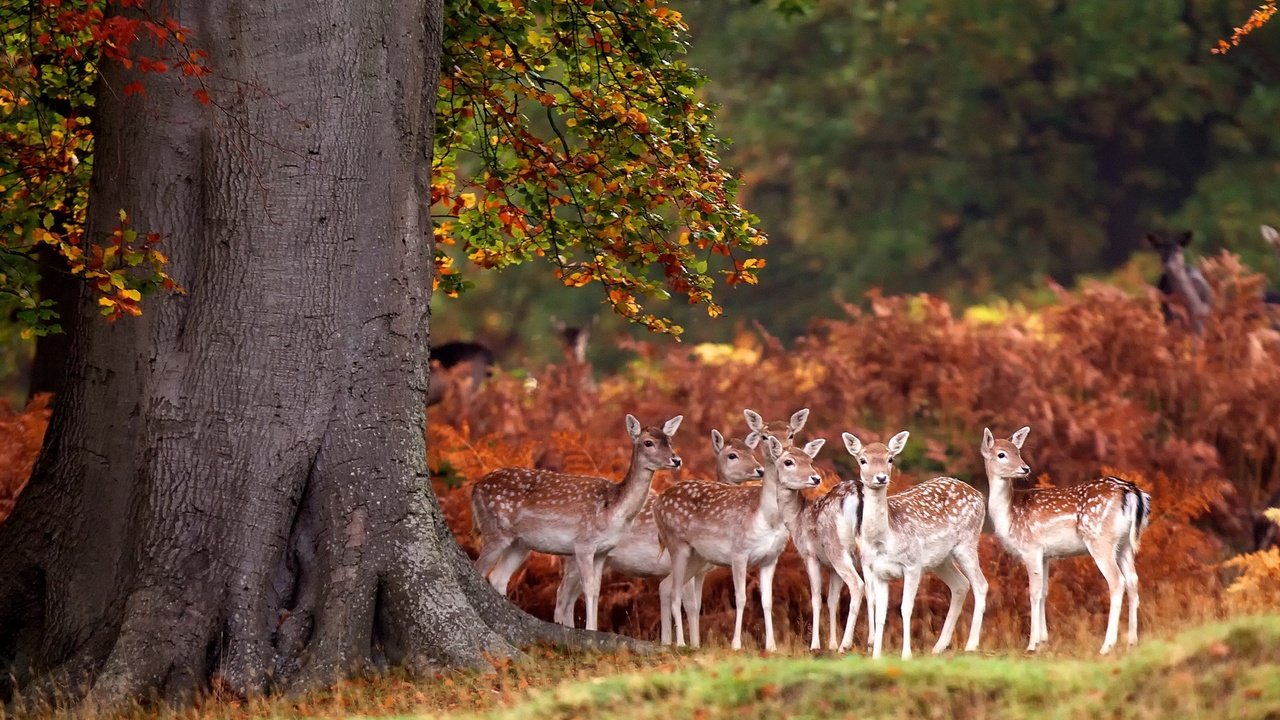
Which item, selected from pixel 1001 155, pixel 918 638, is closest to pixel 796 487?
pixel 918 638

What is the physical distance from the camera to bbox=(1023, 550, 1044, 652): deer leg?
912cm

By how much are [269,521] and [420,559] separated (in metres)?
0.81

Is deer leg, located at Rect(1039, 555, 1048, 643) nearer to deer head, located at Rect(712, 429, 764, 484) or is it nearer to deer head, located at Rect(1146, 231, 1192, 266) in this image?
deer head, located at Rect(712, 429, 764, 484)

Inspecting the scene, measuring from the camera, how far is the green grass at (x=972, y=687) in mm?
6512

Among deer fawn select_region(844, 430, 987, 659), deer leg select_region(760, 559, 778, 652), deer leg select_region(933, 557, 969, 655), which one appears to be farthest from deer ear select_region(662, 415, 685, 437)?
deer leg select_region(933, 557, 969, 655)

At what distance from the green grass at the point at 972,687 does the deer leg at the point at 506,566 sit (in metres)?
3.41

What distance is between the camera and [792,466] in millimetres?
9766

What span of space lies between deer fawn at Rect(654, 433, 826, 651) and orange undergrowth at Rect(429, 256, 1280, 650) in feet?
2.00

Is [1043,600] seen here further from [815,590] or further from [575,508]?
[575,508]

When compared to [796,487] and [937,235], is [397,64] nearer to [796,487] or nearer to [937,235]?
[796,487]

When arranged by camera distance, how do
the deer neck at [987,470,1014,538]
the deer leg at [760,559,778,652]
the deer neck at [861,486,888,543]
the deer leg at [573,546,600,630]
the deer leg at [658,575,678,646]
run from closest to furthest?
the deer neck at [861,486,888,543]
the deer leg at [760,559,778,652]
the deer neck at [987,470,1014,538]
the deer leg at [658,575,678,646]
the deer leg at [573,546,600,630]

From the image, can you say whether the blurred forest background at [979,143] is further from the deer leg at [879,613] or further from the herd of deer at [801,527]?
the deer leg at [879,613]

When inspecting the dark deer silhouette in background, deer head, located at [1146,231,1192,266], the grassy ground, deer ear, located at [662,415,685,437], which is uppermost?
deer head, located at [1146,231,1192,266]

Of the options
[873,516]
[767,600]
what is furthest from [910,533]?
[767,600]
